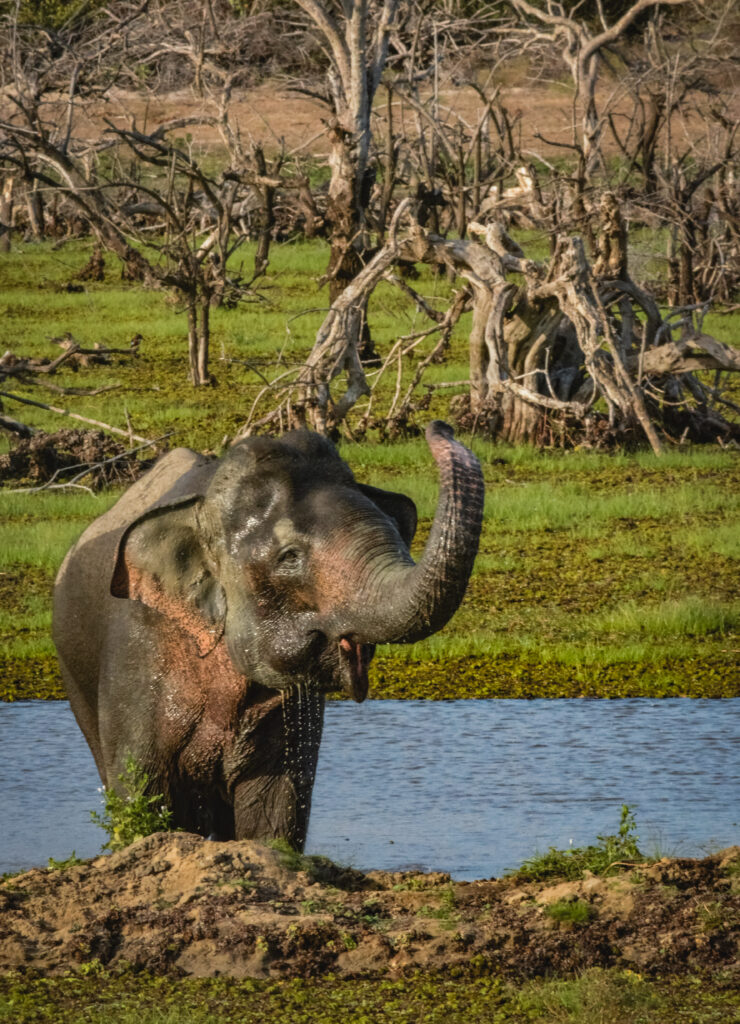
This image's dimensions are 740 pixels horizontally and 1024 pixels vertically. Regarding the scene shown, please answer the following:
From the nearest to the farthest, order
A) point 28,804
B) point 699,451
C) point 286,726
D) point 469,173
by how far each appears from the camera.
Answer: point 286,726, point 28,804, point 699,451, point 469,173

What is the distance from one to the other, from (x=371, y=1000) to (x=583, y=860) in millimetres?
1334

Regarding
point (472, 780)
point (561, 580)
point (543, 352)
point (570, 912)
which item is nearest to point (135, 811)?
point (570, 912)

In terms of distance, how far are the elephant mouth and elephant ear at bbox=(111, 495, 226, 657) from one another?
0.51 meters

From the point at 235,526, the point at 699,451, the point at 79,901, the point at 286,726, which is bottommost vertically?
the point at 699,451

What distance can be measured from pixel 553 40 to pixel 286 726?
1864cm

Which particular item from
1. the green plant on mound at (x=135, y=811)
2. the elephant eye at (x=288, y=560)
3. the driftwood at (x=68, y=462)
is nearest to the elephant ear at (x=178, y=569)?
the elephant eye at (x=288, y=560)

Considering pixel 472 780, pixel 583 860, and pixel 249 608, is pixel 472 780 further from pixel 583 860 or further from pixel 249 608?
pixel 249 608

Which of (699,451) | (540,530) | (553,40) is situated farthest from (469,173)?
(540,530)

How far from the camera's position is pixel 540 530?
1258 centimetres

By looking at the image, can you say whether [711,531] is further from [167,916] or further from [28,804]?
[167,916]

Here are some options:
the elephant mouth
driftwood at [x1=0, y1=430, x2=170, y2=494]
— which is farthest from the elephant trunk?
driftwood at [x1=0, y1=430, x2=170, y2=494]

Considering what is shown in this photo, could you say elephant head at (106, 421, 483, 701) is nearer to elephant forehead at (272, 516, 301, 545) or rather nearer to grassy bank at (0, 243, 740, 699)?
elephant forehead at (272, 516, 301, 545)

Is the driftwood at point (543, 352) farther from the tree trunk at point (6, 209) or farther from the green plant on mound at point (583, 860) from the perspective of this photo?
the tree trunk at point (6, 209)

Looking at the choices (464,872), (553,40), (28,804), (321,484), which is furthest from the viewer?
(553,40)
